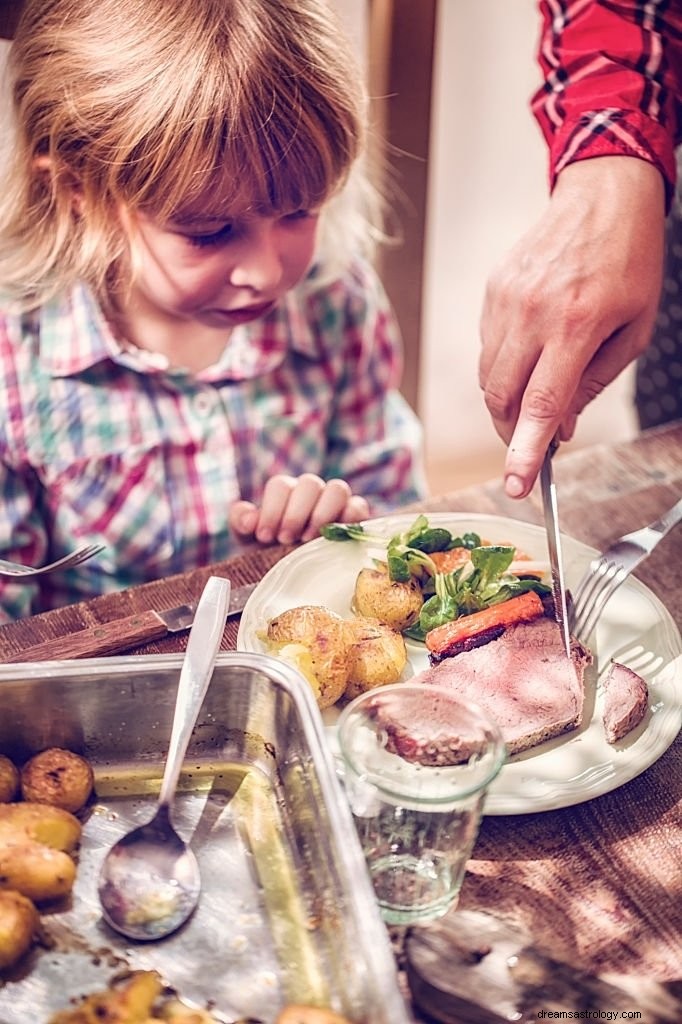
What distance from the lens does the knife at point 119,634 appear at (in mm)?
1071

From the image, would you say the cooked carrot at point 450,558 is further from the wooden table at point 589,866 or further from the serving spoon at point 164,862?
the serving spoon at point 164,862

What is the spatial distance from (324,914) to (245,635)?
373mm

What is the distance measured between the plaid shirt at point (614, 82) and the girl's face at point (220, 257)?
0.38 metres

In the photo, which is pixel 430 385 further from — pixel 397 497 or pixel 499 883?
pixel 499 883

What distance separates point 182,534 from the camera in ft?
5.37

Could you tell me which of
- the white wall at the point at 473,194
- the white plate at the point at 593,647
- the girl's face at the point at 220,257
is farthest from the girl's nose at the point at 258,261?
the white wall at the point at 473,194

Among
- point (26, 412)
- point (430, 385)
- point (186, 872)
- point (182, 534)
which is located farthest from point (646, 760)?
point (430, 385)

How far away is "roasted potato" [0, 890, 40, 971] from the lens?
2.42ft

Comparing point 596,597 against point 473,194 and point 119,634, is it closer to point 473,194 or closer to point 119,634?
point 119,634

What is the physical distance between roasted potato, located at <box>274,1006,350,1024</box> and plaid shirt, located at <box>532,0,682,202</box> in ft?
3.51

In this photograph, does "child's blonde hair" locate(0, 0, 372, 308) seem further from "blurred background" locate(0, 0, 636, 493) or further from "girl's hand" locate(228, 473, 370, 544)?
"blurred background" locate(0, 0, 636, 493)

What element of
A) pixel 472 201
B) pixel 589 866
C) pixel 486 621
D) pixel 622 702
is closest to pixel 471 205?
pixel 472 201

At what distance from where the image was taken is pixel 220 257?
136 cm

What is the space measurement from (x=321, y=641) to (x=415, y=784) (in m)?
0.21
